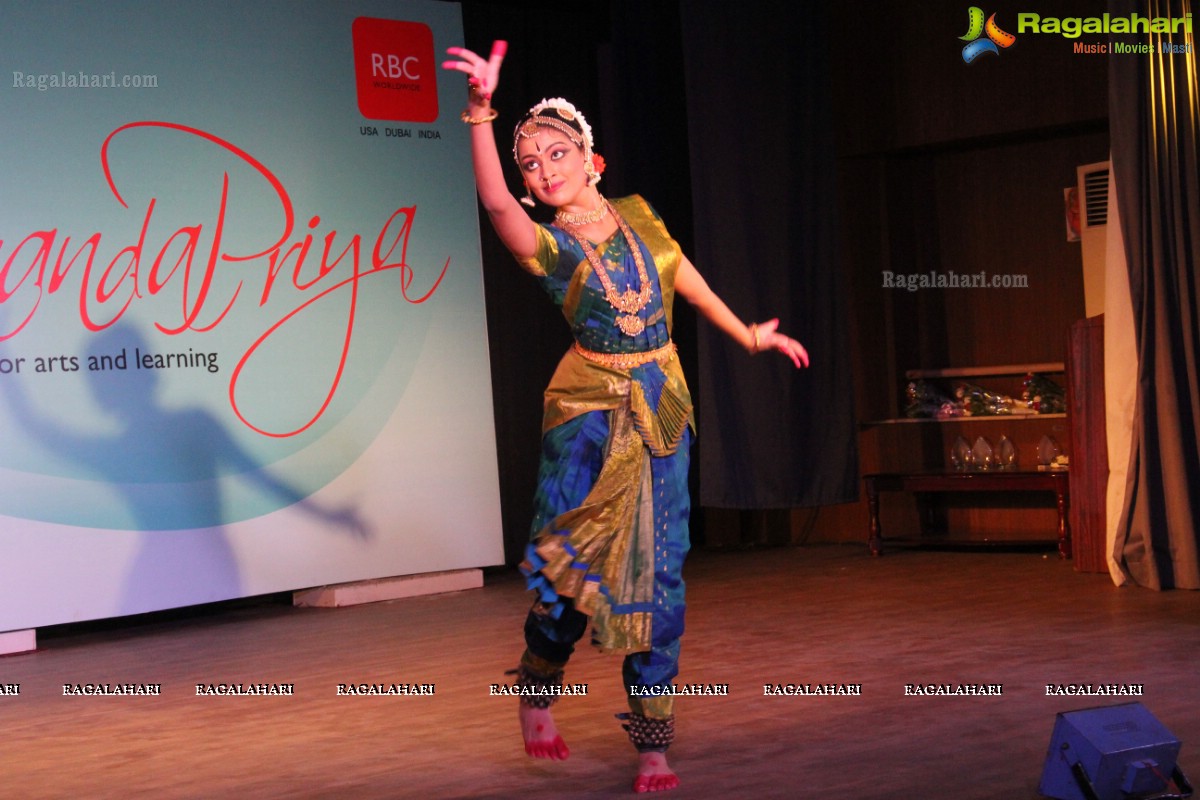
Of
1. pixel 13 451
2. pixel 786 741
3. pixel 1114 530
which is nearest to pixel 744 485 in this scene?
pixel 1114 530

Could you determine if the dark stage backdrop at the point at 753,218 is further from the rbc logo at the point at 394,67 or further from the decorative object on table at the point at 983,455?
the rbc logo at the point at 394,67

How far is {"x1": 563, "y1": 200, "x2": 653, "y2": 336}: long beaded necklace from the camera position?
9.67ft

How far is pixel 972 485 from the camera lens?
6469mm

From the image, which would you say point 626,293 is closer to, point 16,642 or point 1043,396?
point 16,642

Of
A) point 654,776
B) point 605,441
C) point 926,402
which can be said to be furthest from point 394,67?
point 654,776

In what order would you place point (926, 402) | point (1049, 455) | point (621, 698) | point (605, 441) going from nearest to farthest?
point (605, 441) → point (621, 698) → point (1049, 455) → point (926, 402)

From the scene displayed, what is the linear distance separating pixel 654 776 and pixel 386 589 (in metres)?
3.53

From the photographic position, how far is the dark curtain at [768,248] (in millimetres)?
6816

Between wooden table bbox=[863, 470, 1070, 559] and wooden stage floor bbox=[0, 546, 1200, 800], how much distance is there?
0.29m

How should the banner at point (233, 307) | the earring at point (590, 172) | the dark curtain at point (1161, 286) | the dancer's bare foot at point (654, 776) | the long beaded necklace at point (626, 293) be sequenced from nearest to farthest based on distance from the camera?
the dancer's bare foot at point (654, 776), the long beaded necklace at point (626, 293), the earring at point (590, 172), the dark curtain at point (1161, 286), the banner at point (233, 307)

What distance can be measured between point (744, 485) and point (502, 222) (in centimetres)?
426

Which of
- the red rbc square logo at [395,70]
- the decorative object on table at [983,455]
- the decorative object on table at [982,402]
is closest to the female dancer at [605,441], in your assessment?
the red rbc square logo at [395,70]

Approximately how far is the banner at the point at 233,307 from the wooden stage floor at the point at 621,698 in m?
0.38

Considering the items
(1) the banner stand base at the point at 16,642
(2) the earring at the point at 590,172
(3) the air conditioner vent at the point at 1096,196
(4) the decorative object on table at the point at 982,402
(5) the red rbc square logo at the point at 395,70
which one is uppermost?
(5) the red rbc square logo at the point at 395,70
